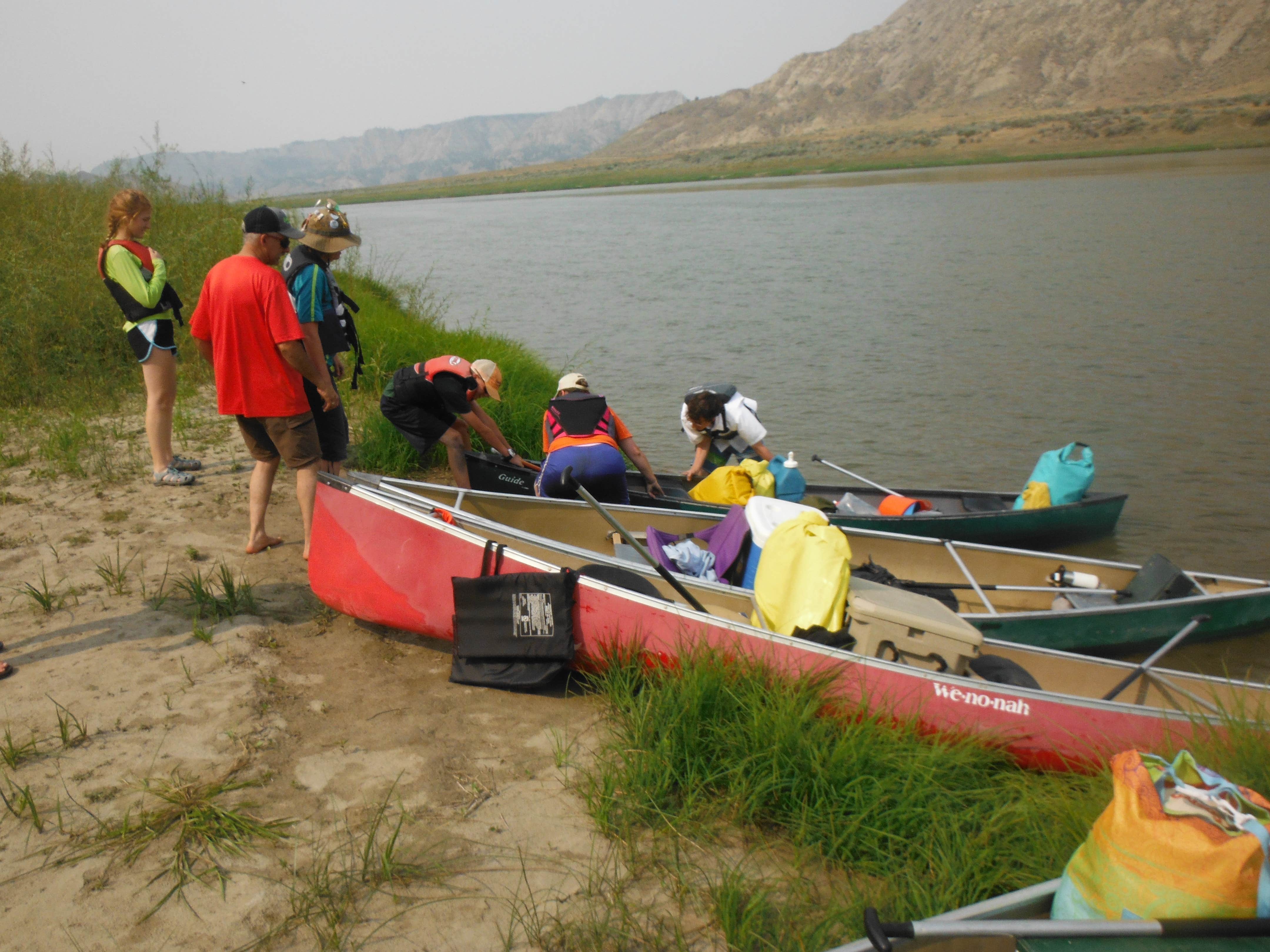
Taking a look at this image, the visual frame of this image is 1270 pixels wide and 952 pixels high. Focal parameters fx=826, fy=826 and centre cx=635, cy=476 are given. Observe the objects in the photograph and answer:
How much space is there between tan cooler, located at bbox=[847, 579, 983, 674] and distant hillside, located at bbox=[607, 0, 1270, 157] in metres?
85.8

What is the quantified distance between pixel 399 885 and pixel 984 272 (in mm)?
19468

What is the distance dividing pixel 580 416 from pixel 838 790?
3.34 m

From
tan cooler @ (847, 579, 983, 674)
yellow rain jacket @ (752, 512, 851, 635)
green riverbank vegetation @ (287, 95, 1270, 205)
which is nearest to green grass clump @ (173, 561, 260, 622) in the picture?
yellow rain jacket @ (752, 512, 851, 635)

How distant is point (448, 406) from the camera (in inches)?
251

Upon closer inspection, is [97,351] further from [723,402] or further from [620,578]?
[620,578]

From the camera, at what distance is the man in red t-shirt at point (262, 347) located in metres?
4.33

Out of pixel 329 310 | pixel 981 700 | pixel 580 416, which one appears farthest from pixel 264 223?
pixel 981 700

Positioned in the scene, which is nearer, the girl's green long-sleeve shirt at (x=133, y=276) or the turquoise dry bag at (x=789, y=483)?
the girl's green long-sleeve shirt at (x=133, y=276)

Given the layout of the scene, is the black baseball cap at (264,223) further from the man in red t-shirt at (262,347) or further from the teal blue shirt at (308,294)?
the teal blue shirt at (308,294)

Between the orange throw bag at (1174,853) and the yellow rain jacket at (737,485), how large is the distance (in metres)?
4.20

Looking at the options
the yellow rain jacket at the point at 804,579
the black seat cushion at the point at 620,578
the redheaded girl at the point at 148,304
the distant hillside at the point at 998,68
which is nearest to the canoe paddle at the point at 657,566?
the black seat cushion at the point at 620,578

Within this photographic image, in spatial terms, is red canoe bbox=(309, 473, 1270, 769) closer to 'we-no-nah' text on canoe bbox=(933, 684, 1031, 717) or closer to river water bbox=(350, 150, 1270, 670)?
'we-no-nah' text on canoe bbox=(933, 684, 1031, 717)

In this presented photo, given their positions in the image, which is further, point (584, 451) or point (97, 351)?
point (97, 351)

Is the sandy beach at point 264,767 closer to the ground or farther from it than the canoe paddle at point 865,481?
farther from it
